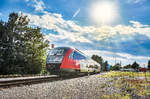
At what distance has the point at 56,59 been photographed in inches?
683

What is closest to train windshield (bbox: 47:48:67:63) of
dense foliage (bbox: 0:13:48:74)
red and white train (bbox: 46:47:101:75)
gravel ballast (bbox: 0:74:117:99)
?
red and white train (bbox: 46:47:101:75)

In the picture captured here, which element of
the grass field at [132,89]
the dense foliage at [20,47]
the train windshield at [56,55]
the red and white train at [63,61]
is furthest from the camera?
the dense foliage at [20,47]

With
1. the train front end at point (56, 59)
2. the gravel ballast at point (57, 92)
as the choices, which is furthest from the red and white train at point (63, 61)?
the gravel ballast at point (57, 92)

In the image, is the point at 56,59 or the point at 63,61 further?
the point at 56,59

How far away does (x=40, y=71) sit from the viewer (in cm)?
3172

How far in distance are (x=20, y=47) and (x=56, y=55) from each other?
43.4 ft

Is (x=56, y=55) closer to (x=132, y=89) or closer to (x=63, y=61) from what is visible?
(x=63, y=61)

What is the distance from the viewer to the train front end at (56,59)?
16.8 m

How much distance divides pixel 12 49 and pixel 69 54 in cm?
1414

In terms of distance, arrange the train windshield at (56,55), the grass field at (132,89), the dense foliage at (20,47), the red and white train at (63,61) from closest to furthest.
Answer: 1. the grass field at (132,89)
2. the red and white train at (63,61)
3. the train windshield at (56,55)
4. the dense foliage at (20,47)

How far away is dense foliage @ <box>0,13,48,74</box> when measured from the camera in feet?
87.6

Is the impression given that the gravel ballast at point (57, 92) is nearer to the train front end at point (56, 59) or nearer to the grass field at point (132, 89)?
the grass field at point (132, 89)

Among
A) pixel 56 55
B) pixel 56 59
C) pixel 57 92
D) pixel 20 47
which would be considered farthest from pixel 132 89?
pixel 20 47

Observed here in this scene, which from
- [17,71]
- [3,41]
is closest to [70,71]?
[17,71]
